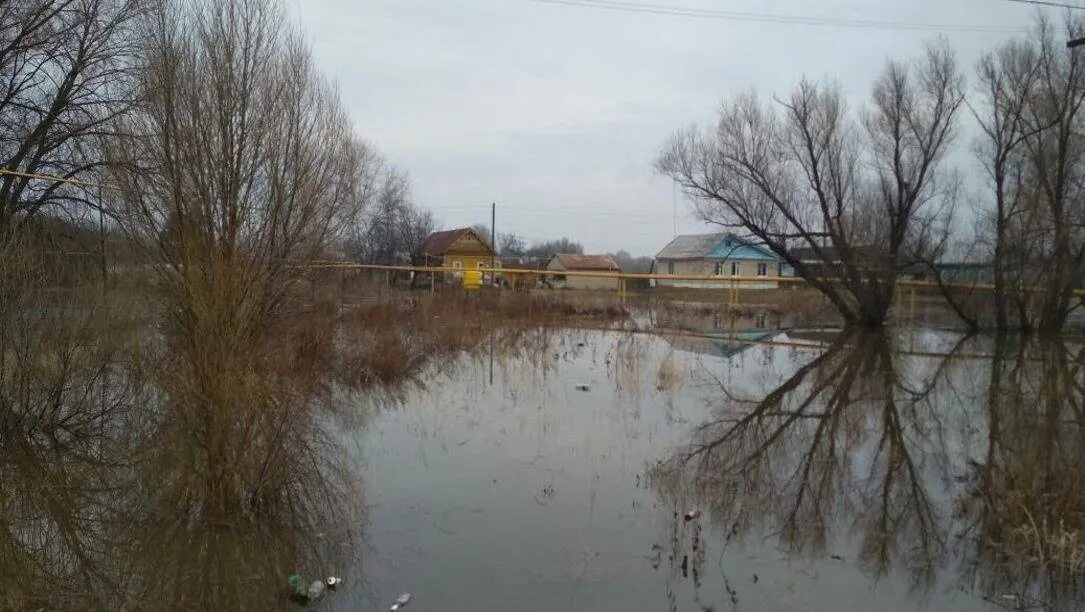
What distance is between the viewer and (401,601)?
417 centimetres

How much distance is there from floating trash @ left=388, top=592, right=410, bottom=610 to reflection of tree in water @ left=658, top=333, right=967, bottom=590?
A: 97.3 inches

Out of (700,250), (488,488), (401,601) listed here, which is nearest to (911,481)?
(488,488)

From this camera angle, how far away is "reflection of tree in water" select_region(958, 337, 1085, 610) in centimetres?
455

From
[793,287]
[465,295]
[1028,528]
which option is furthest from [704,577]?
[793,287]

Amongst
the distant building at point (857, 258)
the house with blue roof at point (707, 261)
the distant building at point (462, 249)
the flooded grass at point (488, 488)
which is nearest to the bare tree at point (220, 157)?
the flooded grass at point (488, 488)

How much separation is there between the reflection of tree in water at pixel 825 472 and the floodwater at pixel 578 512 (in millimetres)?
29

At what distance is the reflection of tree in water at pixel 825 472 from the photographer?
538 cm

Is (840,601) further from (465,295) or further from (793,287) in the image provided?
(793,287)

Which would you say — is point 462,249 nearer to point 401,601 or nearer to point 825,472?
point 825,472

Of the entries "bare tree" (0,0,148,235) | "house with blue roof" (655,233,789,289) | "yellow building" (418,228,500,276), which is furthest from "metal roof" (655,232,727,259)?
"bare tree" (0,0,148,235)

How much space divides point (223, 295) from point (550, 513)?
9.53 feet

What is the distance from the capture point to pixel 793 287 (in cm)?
3606

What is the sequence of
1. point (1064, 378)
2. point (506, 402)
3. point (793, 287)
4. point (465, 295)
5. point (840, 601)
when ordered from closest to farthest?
1. point (840, 601)
2. point (506, 402)
3. point (1064, 378)
4. point (465, 295)
5. point (793, 287)

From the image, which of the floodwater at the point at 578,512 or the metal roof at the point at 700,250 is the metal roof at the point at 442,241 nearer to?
the metal roof at the point at 700,250
